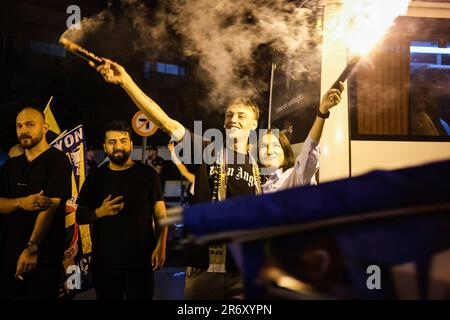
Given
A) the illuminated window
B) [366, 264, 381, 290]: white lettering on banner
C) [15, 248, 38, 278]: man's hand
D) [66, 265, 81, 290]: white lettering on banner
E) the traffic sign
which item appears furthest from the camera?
the traffic sign

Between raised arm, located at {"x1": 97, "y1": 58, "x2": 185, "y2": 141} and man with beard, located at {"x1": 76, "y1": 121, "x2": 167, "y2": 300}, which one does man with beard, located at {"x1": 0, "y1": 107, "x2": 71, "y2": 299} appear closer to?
man with beard, located at {"x1": 76, "y1": 121, "x2": 167, "y2": 300}

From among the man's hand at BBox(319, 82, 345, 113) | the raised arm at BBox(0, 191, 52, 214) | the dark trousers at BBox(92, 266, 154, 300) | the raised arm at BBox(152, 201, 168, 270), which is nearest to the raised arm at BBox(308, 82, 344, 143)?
the man's hand at BBox(319, 82, 345, 113)

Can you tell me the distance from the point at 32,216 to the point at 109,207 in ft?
2.46

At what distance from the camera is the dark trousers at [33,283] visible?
3977mm

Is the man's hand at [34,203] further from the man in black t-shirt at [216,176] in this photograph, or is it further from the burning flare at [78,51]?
the burning flare at [78,51]

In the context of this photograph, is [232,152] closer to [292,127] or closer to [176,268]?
[292,127]

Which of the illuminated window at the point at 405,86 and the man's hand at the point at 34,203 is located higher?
the illuminated window at the point at 405,86

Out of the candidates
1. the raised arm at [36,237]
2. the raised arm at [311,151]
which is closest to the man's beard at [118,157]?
the raised arm at [36,237]

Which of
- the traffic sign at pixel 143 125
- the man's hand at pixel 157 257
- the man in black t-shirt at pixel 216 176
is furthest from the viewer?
the traffic sign at pixel 143 125

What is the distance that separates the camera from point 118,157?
4.25 metres

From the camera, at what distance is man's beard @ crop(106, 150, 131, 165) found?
4238mm

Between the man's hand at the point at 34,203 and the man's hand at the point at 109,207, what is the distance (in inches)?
18.8

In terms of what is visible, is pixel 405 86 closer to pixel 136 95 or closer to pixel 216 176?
pixel 216 176

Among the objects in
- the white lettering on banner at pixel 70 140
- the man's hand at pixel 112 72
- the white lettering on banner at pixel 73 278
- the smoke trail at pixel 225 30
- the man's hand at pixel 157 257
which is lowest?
the white lettering on banner at pixel 73 278
